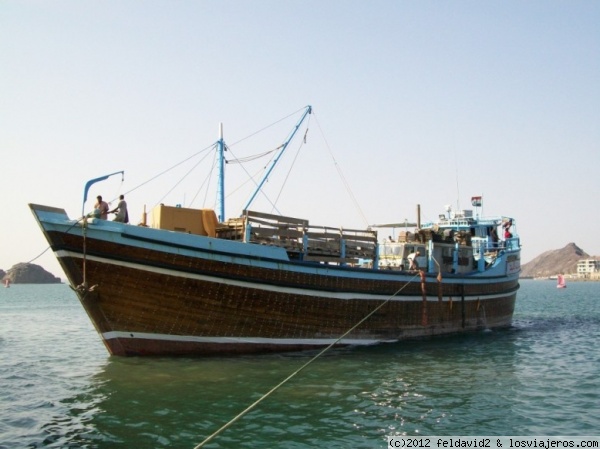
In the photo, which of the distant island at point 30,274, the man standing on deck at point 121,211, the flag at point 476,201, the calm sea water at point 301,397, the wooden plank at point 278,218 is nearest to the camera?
the calm sea water at point 301,397

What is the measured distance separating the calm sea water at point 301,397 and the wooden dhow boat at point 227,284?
2.62 feet

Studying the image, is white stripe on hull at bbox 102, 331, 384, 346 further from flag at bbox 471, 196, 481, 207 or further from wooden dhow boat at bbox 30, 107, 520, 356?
flag at bbox 471, 196, 481, 207

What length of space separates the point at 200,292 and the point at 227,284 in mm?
800

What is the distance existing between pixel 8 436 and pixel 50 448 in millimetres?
1243

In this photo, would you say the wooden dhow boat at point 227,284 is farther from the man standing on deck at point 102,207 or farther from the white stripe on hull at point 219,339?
the man standing on deck at point 102,207

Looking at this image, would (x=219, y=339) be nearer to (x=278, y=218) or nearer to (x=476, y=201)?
(x=278, y=218)

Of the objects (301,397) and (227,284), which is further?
(227,284)

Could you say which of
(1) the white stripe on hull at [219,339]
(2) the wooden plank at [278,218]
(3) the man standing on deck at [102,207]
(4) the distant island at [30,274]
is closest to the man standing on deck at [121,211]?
(3) the man standing on deck at [102,207]

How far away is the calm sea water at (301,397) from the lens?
9.28 m

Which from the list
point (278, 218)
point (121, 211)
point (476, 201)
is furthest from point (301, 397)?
point (476, 201)

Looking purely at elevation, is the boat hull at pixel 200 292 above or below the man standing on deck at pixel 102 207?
below

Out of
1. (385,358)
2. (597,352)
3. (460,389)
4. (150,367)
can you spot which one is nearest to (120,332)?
(150,367)

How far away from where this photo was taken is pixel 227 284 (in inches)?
591

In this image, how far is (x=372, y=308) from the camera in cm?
1848
